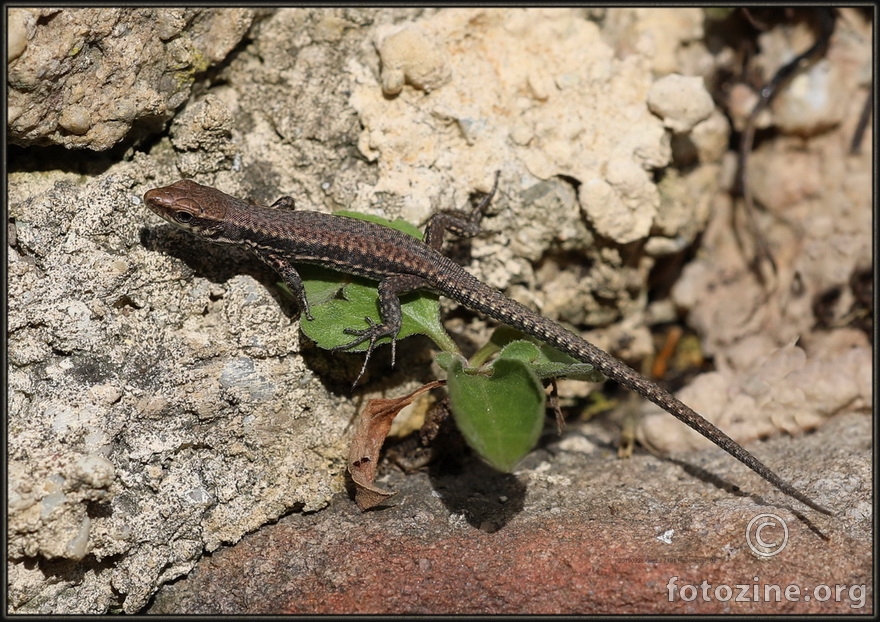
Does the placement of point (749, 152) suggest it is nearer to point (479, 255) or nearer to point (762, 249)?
point (762, 249)

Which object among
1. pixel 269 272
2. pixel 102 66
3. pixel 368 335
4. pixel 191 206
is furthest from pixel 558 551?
pixel 102 66

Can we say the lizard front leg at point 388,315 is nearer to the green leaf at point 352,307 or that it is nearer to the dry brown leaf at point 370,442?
the green leaf at point 352,307

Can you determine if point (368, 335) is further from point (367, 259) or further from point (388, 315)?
point (367, 259)

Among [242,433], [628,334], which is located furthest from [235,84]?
[628,334]
